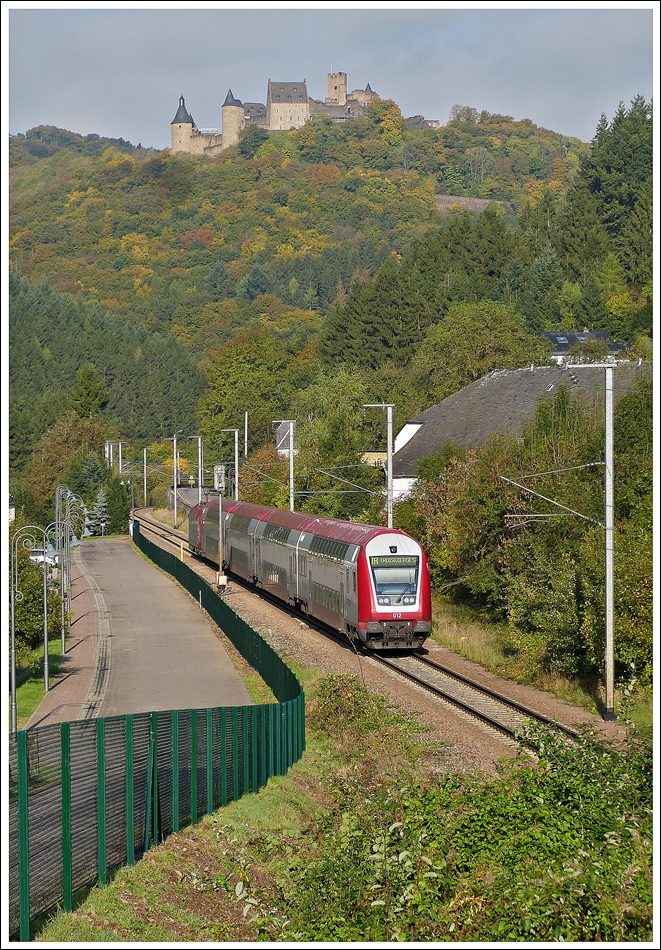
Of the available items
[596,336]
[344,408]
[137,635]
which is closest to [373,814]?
[137,635]

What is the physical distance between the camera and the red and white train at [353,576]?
3130cm

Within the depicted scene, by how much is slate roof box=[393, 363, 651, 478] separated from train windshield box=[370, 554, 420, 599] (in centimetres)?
2440

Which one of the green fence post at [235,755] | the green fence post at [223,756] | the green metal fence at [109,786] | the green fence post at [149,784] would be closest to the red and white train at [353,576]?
the green metal fence at [109,786]

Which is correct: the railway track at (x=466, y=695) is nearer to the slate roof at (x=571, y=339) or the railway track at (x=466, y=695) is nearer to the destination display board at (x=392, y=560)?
the destination display board at (x=392, y=560)

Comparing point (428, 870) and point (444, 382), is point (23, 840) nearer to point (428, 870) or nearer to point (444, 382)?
point (428, 870)

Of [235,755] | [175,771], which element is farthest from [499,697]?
[175,771]

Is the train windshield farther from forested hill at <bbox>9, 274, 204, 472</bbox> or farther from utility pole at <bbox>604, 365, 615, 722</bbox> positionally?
forested hill at <bbox>9, 274, 204, 472</bbox>

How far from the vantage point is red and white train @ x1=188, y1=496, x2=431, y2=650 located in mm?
31297

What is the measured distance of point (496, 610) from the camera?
126 feet

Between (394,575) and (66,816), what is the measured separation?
20.0 meters

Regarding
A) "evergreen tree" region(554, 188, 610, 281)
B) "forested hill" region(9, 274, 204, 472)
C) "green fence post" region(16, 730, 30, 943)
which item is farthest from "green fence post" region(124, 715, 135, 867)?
"forested hill" region(9, 274, 204, 472)

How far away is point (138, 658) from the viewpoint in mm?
37719

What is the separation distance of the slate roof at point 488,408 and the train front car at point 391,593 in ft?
79.5

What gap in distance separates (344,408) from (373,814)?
7515cm
